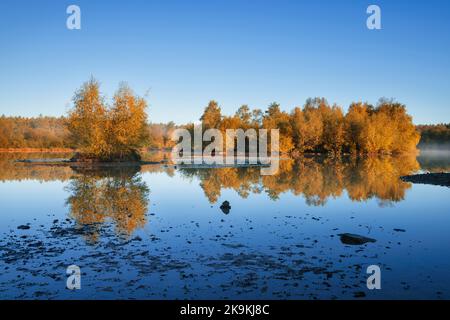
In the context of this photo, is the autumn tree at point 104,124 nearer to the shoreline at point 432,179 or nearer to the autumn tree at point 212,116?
the shoreline at point 432,179

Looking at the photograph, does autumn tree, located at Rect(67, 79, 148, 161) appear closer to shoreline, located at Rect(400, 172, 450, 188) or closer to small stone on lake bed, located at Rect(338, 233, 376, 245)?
shoreline, located at Rect(400, 172, 450, 188)

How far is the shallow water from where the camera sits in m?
8.45

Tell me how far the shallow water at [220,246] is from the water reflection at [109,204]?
84mm

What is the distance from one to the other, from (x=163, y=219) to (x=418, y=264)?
32.8ft

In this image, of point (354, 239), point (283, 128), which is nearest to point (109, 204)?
point (354, 239)

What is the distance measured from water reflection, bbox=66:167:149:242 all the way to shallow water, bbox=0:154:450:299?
3.3 inches

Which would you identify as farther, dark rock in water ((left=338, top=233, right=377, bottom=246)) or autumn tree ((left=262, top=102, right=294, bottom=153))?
autumn tree ((left=262, top=102, right=294, bottom=153))

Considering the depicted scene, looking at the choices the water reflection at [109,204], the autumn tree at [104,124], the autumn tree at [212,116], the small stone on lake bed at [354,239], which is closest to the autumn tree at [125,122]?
the autumn tree at [104,124]

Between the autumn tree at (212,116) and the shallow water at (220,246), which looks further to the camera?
the autumn tree at (212,116)

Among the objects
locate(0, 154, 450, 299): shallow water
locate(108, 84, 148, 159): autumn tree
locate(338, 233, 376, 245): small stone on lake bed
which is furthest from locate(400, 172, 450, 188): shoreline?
locate(108, 84, 148, 159): autumn tree

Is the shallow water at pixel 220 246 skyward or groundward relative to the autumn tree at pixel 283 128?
groundward

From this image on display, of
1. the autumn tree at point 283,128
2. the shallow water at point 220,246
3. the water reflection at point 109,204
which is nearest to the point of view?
the shallow water at point 220,246

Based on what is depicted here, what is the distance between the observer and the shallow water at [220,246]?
845cm
